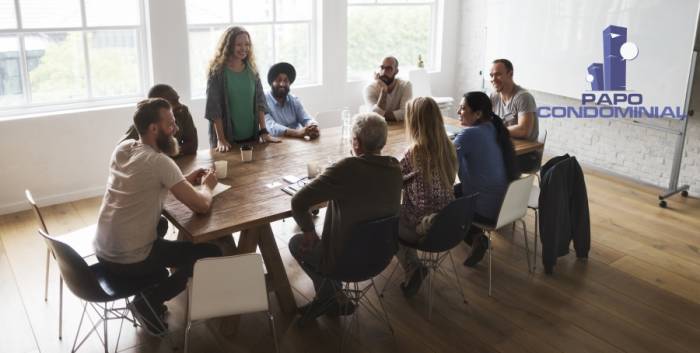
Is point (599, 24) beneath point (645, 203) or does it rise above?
above

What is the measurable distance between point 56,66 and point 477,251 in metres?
3.74

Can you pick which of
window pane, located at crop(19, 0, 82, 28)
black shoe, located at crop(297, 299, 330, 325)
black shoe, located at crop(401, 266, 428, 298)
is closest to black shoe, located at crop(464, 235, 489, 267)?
black shoe, located at crop(401, 266, 428, 298)

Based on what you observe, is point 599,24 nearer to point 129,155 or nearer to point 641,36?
point 641,36

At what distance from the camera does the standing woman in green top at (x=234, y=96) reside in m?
4.37

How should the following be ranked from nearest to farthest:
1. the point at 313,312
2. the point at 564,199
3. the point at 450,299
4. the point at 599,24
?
the point at 313,312, the point at 450,299, the point at 564,199, the point at 599,24

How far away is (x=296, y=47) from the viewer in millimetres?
6711

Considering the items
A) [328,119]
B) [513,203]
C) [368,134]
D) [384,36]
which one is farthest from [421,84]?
[368,134]

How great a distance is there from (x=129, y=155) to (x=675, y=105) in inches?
184

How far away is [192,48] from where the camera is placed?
19.7 feet

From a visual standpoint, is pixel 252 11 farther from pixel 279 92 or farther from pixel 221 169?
pixel 221 169

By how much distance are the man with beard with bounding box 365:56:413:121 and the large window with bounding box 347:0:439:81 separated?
6.33 ft

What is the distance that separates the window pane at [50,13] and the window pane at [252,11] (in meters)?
1.48

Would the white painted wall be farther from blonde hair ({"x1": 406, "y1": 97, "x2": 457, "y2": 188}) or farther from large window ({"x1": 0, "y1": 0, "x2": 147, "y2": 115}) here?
blonde hair ({"x1": 406, "y1": 97, "x2": 457, "y2": 188})

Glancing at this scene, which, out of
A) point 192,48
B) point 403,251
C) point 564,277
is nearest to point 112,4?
point 192,48
